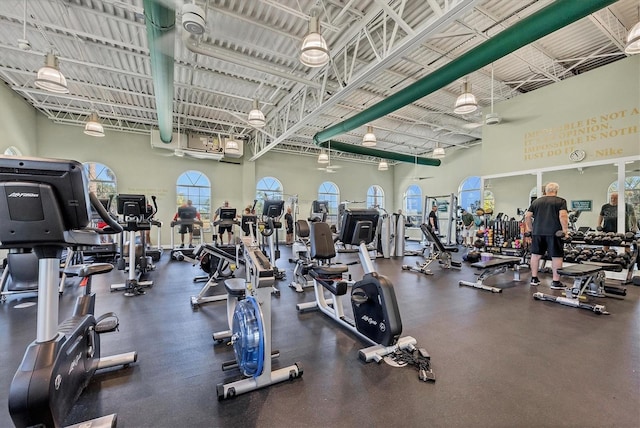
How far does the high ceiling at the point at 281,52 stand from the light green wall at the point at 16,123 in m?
0.28

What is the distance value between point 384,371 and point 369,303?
1.78 ft

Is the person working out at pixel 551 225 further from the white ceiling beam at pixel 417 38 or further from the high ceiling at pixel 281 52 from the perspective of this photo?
the white ceiling beam at pixel 417 38

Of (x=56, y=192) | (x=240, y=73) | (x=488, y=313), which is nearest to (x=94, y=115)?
(x=240, y=73)

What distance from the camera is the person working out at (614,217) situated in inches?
212

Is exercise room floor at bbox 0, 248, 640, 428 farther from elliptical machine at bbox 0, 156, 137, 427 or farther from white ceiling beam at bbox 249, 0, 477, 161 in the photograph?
white ceiling beam at bbox 249, 0, 477, 161

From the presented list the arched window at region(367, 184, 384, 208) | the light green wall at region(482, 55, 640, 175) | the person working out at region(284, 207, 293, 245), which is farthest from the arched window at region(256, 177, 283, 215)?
the light green wall at region(482, 55, 640, 175)

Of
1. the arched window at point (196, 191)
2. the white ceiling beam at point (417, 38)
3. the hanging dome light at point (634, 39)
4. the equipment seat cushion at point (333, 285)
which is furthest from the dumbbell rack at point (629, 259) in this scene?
the arched window at point (196, 191)

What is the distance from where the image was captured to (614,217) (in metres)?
5.50

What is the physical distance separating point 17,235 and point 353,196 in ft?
46.2

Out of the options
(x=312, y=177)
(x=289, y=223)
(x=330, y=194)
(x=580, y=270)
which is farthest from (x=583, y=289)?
(x=330, y=194)

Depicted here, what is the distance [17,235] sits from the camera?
3.80 feet

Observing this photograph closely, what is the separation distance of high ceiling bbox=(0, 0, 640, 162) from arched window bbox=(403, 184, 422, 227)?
5984mm

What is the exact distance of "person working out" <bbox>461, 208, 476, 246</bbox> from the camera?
9.48 m

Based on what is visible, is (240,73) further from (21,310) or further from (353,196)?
Result: (353,196)
